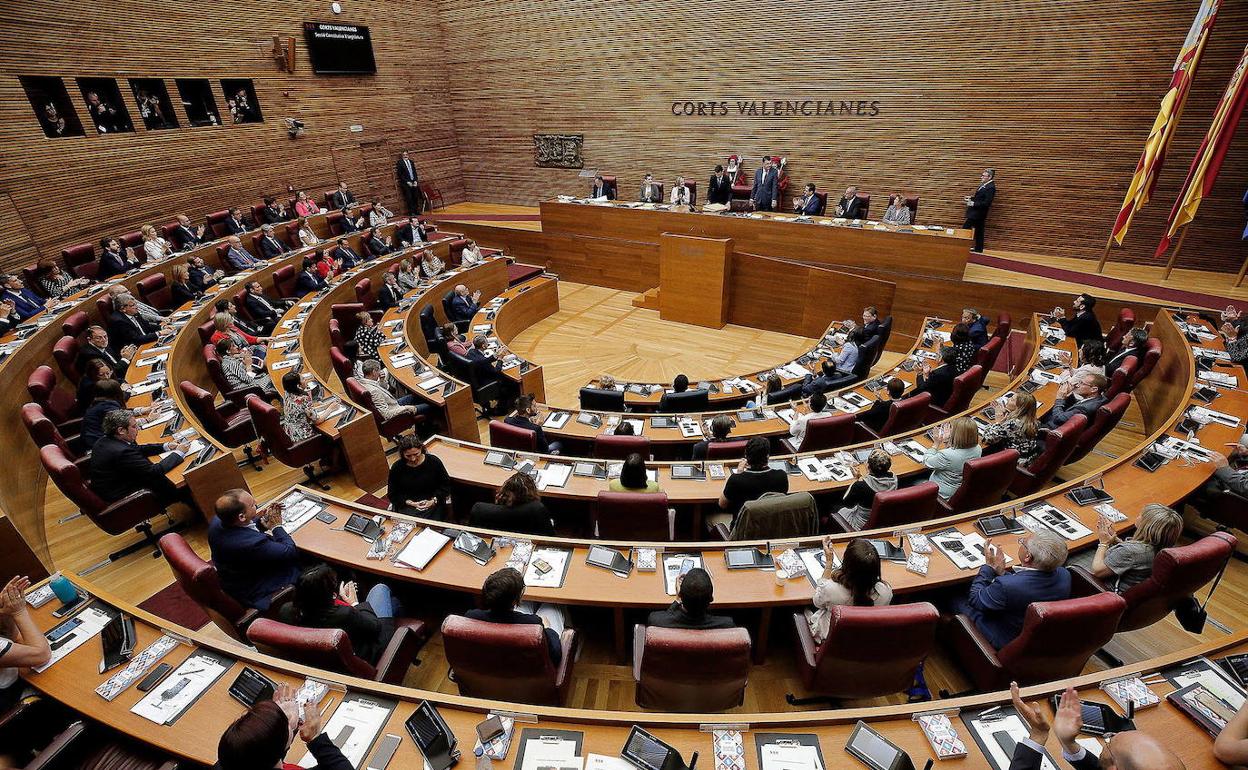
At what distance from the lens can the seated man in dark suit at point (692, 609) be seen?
2.82m

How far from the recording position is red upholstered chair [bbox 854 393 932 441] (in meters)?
5.55

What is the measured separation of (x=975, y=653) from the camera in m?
3.18

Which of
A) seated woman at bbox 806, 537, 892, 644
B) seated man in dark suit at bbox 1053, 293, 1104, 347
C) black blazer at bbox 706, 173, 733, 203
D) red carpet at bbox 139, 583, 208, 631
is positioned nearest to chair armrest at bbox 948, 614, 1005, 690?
seated woman at bbox 806, 537, 892, 644

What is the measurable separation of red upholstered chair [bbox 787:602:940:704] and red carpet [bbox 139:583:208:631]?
437 centimetres

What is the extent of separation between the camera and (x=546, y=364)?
9.35 metres

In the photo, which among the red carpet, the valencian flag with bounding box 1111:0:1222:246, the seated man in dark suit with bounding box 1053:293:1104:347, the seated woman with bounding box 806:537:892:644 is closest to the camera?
the seated woman with bounding box 806:537:892:644

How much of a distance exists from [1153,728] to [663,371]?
698 cm

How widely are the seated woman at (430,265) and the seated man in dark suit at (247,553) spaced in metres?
7.72

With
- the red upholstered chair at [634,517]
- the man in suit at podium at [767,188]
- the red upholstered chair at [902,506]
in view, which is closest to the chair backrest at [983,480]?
the red upholstered chair at [902,506]

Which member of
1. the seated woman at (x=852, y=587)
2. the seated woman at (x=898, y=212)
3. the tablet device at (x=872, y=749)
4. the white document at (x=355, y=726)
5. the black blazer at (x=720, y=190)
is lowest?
the white document at (x=355, y=726)

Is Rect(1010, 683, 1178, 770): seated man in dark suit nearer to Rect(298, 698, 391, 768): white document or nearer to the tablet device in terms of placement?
the tablet device

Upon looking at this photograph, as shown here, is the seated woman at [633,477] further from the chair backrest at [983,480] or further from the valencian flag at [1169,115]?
the valencian flag at [1169,115]

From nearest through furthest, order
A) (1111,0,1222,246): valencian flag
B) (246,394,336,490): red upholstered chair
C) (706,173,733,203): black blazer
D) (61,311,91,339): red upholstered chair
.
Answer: (246,394,336,490): red upholstered chair
(61,311,91,339): red upholstered chair
(1111,0,1222,246): valencian flag
(706,173,733,203): black blazer

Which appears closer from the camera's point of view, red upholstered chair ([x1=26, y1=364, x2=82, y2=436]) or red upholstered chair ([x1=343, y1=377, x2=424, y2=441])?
red upholstered chair ([x1=26, y1=364, x2=82, y2=436])
